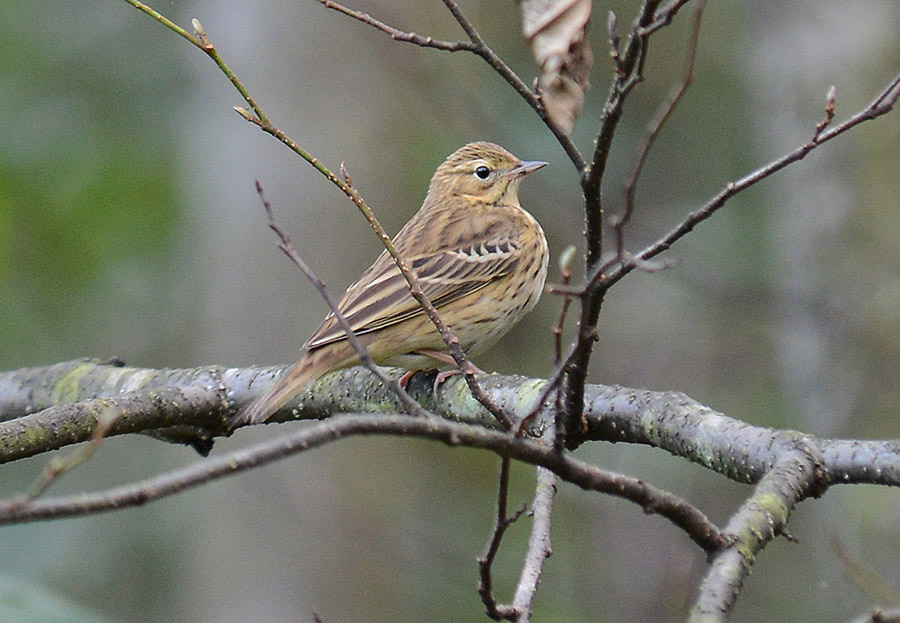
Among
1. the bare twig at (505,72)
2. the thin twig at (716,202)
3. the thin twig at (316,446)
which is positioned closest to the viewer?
the thin twig at (316,446)

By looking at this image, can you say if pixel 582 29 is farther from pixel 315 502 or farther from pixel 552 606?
pixel 552 606

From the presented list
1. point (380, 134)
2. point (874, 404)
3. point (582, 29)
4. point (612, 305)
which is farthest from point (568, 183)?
point (582, 29)

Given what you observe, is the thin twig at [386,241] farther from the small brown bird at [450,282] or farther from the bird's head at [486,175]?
the bird's head at [486,175]

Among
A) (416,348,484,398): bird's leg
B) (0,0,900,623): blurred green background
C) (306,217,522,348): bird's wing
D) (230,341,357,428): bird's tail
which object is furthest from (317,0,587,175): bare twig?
(0,0,900,623): blurred green background

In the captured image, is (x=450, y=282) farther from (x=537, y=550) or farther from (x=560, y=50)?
(x=560, y=50)

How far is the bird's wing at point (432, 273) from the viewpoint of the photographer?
538cm

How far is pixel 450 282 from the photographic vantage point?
5.82 m

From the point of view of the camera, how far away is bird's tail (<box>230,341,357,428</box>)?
14.8ft

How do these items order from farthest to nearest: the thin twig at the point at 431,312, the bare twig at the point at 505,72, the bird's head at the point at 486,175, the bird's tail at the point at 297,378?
the bird's head at the point at 486,175
the bird's tail at the point at 297,378
the thin twig at the point at 431,312
the bare twig at the point at 505,72

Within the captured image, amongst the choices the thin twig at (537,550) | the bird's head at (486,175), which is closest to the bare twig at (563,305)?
the thin twig at (537,550)

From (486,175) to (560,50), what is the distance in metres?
4.32

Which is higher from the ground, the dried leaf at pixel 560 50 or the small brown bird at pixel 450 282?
the dried leaf at pixel 560 50

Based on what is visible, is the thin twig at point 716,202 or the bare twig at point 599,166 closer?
the bare twig at point 599,166

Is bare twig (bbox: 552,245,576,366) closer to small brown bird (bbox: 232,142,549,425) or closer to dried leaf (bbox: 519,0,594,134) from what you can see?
dried leaf (bbox: 519,0,594,134)
